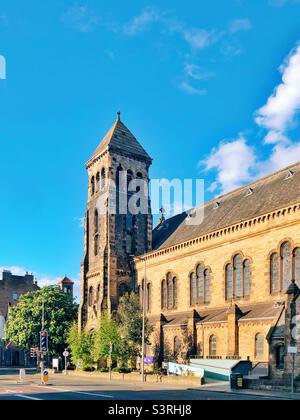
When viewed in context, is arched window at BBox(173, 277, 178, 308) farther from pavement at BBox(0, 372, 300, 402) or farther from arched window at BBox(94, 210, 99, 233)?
pavement at BBox(0, 372, 300, 402)

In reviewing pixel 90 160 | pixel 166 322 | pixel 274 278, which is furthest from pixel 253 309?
pixel 90 160

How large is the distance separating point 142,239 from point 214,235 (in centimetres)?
1641

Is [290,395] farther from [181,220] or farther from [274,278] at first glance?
[181,220]

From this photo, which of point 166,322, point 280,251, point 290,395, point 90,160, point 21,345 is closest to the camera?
point 290,395

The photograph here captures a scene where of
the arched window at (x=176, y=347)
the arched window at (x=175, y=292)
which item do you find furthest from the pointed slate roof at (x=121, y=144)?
the arched window at (x=176, y=347)

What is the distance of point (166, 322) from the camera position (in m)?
53.4

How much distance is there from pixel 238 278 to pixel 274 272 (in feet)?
15.5

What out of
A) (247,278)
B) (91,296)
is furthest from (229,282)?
(91,296)

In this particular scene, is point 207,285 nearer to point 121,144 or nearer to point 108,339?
point 108,339

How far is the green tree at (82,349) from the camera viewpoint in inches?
2297

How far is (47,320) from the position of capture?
71.8m

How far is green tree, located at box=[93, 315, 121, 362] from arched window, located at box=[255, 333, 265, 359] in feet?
52.2

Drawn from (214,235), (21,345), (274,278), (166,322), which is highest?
(214,235)

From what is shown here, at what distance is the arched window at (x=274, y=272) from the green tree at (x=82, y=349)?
2438 cm
